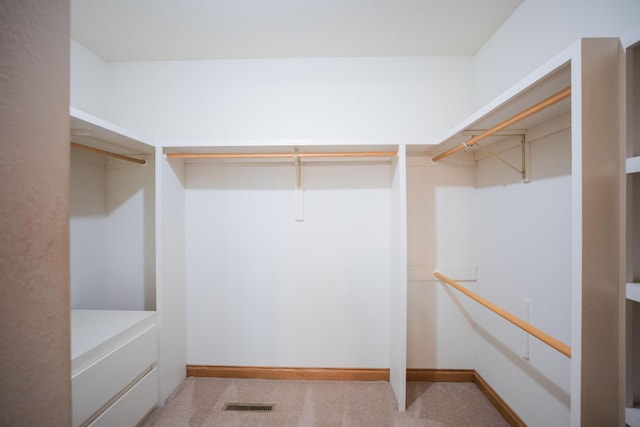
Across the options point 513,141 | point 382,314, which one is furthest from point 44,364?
point 513,141

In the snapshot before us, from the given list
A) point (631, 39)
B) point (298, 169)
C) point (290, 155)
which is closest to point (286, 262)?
point (298, 169)

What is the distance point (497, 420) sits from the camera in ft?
5.21

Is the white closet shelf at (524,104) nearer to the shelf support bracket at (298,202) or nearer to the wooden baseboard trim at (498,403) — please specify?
the shelf support bracket at (298,202)

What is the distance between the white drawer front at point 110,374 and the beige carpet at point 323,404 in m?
0.30

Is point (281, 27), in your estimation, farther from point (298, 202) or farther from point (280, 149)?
point (298, 202)

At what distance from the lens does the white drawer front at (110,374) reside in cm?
113

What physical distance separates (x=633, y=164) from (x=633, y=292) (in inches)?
14.2

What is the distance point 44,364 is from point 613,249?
4.36 ft

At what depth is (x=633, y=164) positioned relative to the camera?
703mm

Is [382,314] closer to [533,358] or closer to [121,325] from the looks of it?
[533,358]

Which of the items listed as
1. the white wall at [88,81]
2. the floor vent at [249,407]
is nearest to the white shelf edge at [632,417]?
the floor vent at [249,407]

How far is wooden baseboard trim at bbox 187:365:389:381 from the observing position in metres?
1.95

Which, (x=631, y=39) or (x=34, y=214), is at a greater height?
(x=631, y=39)

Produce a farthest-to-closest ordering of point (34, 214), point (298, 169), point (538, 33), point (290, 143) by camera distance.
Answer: point (298, 169), point (290, 143), point (538, 33), point (34, 214)
